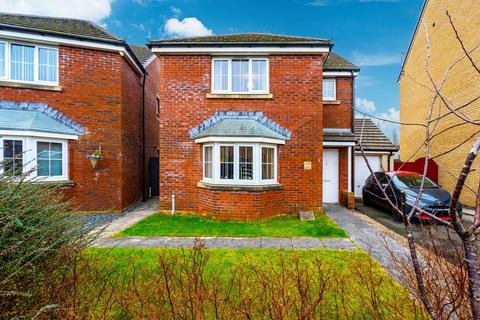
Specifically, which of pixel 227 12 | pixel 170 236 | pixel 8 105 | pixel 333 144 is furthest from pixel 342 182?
pixel 8 105

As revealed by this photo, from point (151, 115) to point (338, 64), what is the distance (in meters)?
10.3

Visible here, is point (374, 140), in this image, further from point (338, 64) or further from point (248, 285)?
point (248, 285)

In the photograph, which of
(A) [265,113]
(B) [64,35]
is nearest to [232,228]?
(A) [265,113]

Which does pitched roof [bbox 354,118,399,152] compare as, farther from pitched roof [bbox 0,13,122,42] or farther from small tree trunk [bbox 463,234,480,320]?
pitched roof [bbox 0,13,122,42]

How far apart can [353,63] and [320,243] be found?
966cm

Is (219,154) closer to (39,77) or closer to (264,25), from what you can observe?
(39,77)

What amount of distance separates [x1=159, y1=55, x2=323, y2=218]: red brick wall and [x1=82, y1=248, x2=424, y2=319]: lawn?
366 centimetres

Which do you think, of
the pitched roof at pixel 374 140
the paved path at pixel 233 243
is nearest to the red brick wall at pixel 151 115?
the paved path at pixel 233 243

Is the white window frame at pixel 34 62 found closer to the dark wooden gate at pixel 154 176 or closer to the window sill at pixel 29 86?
the window sill at pixel 29 86

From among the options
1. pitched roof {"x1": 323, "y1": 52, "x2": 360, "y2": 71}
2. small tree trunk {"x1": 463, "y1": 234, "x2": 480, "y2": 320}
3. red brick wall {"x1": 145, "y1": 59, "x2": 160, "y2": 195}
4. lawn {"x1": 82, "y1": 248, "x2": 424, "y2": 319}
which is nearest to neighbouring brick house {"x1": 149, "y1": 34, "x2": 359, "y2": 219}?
pitched roof {"x1": 323, "y1": 52, "x2": 360, "y2": 71}

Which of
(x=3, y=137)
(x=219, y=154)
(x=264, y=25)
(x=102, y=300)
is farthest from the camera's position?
(x=264, y=25)

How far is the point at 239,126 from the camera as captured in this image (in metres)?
8.19

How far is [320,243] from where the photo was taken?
561cm

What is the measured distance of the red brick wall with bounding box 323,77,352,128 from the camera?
11242 millimetres
